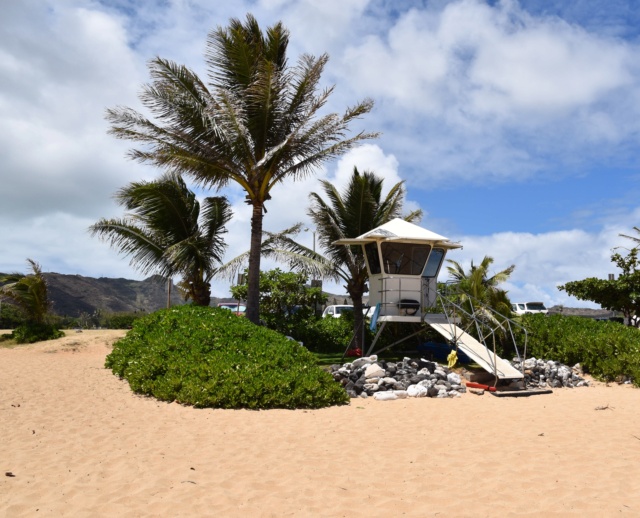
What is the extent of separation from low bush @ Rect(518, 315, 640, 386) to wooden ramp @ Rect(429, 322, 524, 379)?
130 inches

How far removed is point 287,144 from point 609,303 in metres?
18.5

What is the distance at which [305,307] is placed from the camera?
75.6ft

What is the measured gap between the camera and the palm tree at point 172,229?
19500 mm

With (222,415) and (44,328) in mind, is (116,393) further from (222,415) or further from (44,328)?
(44,328)

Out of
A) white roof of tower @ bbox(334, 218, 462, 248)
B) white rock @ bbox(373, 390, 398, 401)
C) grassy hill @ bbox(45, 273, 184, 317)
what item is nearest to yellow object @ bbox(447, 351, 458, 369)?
white rock @ bbox(373, 390, 398, 401)

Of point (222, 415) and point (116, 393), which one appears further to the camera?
point (116, 393)

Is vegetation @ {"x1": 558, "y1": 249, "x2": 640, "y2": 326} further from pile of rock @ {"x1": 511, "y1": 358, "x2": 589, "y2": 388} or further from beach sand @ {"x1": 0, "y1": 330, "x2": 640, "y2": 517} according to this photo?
beach sand @ {"x1": 0, "y1": 330, "x2": 640, "y2": 517}

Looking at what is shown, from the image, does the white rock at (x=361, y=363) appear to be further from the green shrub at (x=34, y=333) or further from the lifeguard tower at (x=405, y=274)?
the green shrub at (x=34, y=333)

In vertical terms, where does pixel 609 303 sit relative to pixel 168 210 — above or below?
below

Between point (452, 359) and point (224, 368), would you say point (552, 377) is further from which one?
point (224, 368)

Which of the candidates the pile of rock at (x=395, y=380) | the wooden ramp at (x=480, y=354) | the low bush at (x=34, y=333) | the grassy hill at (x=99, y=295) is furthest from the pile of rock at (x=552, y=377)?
the grassy hill at (x=99, y=295)

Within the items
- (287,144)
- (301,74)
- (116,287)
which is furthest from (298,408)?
(116,287)

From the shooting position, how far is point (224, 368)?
36.1ft

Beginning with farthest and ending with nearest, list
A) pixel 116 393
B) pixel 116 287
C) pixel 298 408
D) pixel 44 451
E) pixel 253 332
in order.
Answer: pixel 116 287 < pixel 253 332 < pixel 116 393 < pixel 298 408 < pixel 44 451
